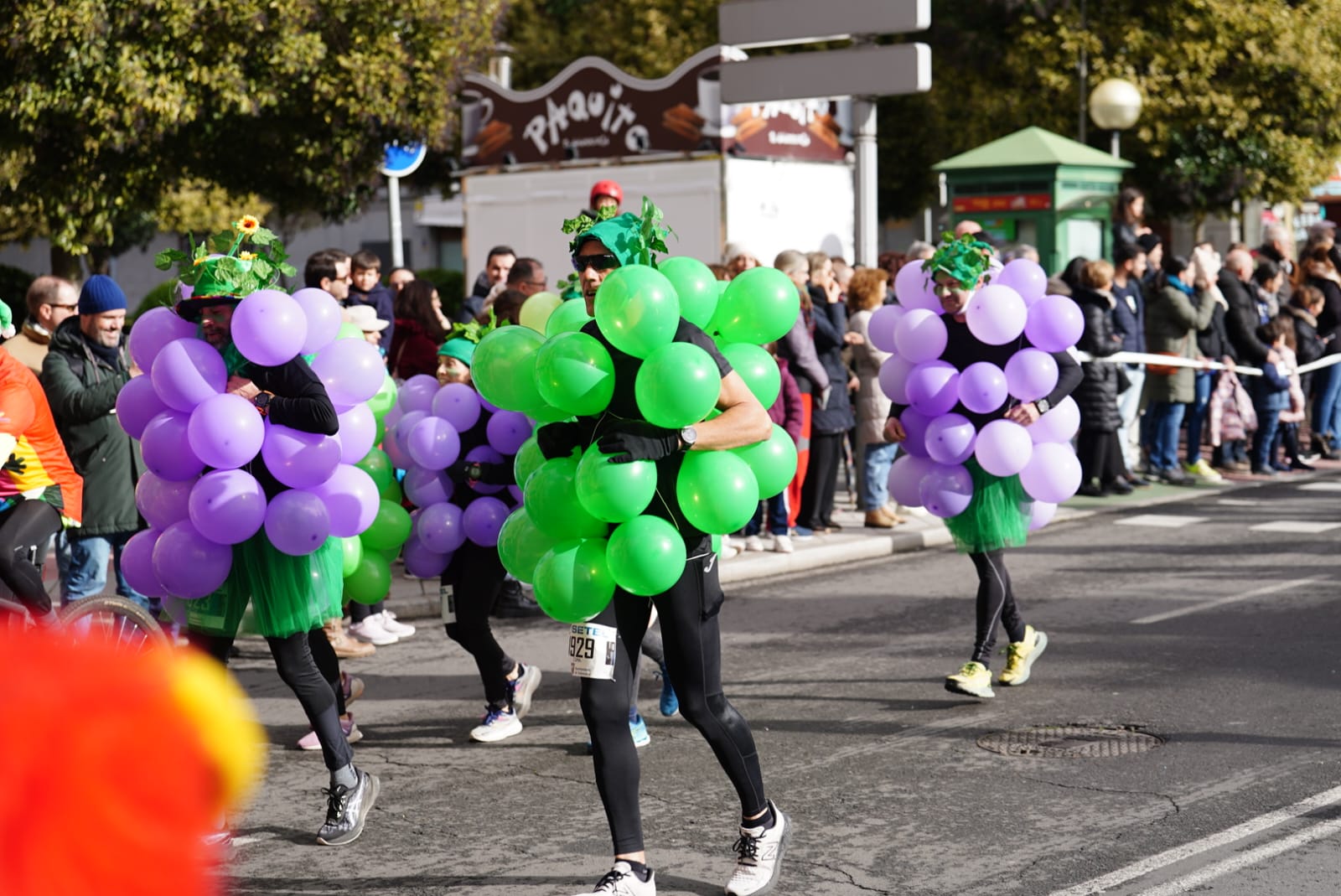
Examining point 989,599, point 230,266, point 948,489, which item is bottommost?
point 989,599

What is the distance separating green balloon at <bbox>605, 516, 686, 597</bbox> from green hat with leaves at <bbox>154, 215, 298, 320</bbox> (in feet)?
5.48

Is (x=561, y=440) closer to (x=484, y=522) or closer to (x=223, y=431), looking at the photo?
(x=223, y=431)

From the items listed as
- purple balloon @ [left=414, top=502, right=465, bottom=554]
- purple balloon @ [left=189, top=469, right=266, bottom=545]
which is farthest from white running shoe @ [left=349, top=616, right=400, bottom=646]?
purple balloon @ [left=189, top=469, right=266, bottom=545]

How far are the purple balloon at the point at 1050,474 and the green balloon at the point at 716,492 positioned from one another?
2591 millimetres

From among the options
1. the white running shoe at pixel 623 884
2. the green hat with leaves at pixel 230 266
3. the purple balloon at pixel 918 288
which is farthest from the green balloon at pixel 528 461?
the purple balloon at pixel 918 288

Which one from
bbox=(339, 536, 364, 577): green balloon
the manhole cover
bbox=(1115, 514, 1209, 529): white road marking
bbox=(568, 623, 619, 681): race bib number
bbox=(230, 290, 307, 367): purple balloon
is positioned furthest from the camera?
bbox=(1115, 514, 1209, 529): white road marking

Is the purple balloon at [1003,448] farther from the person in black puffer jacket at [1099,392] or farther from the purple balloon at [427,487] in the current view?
the person in black puffer jacket at [1099,392]

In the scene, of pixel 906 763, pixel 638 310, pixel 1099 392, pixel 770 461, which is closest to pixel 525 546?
pixel 770 461

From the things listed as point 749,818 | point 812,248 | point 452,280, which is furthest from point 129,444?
point 452,280

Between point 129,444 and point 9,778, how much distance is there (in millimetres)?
7372

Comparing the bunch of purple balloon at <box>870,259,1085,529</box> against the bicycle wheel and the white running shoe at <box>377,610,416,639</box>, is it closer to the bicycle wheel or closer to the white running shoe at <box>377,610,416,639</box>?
the white running shoe at <box>377,610,416,639</box>

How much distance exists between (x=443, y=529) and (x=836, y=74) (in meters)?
7.08

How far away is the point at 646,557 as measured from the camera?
4.88 meters

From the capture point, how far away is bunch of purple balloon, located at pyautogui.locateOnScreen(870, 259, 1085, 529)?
23.7 feet
